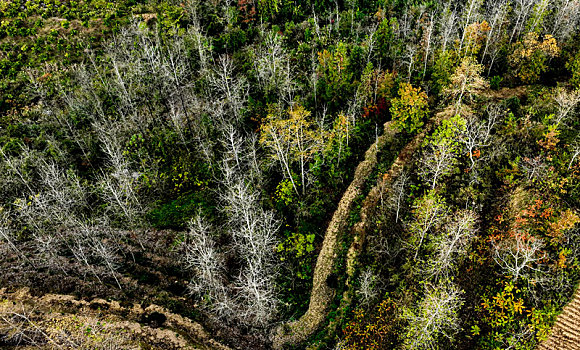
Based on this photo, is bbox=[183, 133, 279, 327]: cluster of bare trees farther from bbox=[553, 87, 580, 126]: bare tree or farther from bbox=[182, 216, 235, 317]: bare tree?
bbox=[553, 87, 580, 126]: bare tree

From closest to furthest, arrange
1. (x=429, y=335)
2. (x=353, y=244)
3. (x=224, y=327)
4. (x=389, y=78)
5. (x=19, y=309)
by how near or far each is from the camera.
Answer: (x=429, y=335) → (x=19, y=309) → (x=224, y=327) → (x=353, y=244) → (x=389, y=78)

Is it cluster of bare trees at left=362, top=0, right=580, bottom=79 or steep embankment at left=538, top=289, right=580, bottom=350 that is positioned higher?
cluster of bare trees at left=362, top=0, right=580, bottom=79

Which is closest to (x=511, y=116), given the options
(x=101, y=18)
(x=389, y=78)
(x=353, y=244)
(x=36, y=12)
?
(x=389, y=78)

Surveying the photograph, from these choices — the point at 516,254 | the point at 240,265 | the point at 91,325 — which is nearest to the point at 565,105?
the point at 516,254

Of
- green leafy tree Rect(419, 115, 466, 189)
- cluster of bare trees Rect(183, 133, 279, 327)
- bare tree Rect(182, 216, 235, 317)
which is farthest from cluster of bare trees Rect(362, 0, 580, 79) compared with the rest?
bare tree Rect(182, 216, 235, 317)

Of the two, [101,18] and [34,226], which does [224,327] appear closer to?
[34,226]
